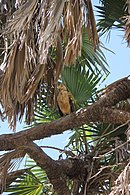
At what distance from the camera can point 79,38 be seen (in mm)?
2980

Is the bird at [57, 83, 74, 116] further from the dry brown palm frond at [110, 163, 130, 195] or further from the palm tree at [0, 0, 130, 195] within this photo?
the dry brown palm frond at [110, 163, 130, 195]

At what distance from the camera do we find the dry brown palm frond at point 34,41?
9.30 feet

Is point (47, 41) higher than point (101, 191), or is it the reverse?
point (47, 41)

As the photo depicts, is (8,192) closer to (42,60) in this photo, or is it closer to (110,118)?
(110,118)

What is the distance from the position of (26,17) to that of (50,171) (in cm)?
124

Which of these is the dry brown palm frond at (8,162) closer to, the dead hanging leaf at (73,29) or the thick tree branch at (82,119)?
the thick tree branch at (82,119)

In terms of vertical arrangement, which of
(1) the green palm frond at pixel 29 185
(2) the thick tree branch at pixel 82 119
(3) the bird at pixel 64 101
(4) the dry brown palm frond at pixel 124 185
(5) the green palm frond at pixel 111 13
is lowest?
(4) the dry brown palm frond at pixel 124 185

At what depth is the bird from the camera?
4.15 m

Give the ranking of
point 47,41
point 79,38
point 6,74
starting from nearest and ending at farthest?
point 47,41
point 79,38
point 6,74

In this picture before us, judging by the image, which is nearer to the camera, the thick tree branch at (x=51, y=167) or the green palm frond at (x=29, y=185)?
the thick tree branch at (x=51, y=167)

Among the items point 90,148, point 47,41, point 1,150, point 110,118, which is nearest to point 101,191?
point 90,148

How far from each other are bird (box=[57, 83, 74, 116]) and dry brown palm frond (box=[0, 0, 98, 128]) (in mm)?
287

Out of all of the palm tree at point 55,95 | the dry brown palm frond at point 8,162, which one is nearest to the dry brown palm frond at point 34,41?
the palm tree at point 55,95

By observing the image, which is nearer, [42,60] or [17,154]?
[42,60]
